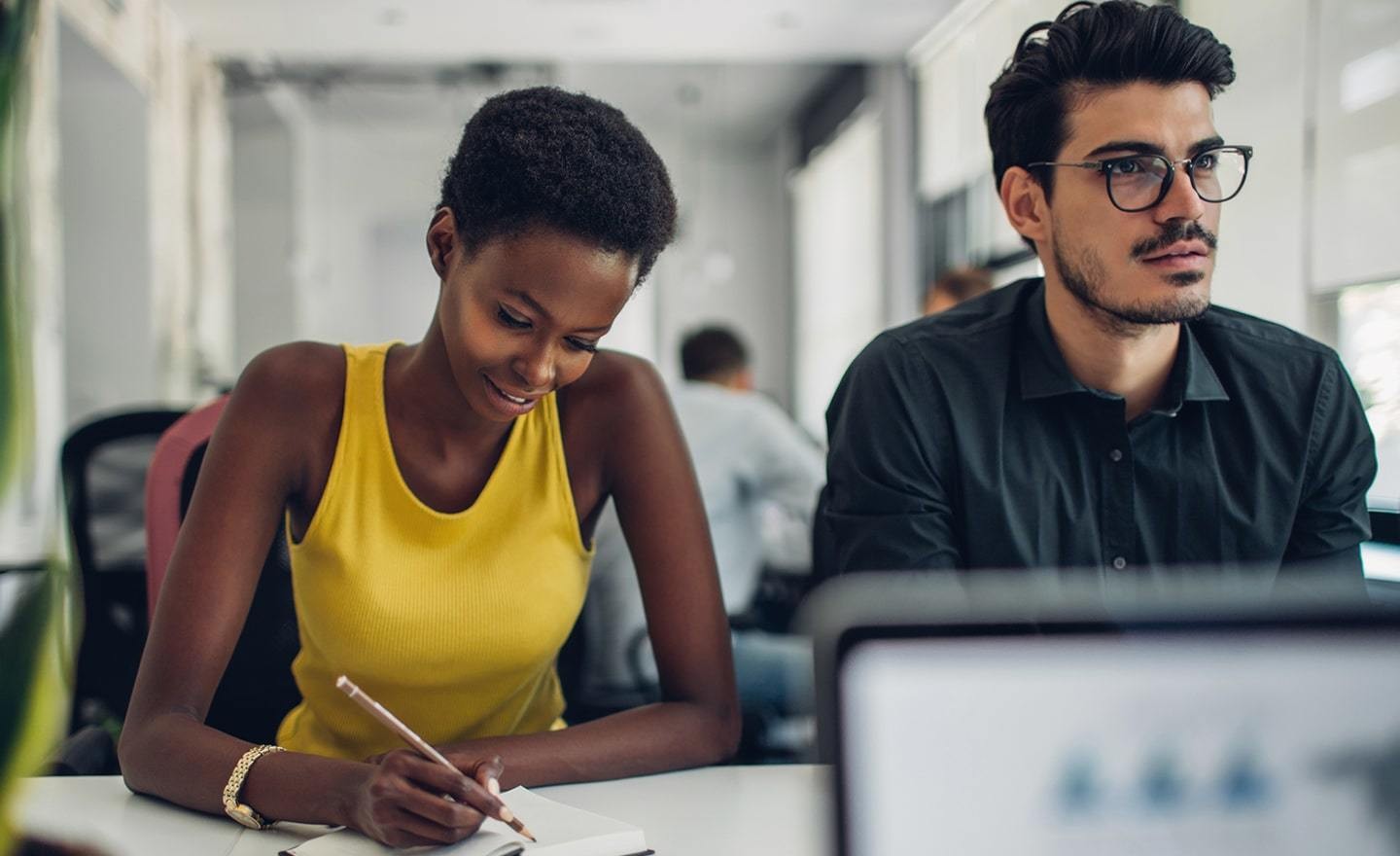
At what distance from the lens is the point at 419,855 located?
2.83ft

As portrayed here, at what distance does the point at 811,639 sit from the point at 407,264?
10229 mm

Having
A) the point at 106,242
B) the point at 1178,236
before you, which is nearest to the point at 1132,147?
the point at 1178,236

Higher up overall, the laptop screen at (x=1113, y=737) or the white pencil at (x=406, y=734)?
the laptop screen at (x=1113, y=737)

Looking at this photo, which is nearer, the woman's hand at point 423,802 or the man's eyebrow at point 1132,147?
the woman's hand at point 423,802

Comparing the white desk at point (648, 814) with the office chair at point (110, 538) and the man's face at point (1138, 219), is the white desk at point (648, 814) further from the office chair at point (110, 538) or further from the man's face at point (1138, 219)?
the office chair at point (110, 538)

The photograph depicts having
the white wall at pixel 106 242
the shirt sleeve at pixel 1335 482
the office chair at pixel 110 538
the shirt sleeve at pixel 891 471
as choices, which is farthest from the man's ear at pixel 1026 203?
the white wall at pixel 106 242

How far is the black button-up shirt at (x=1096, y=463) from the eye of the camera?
138 cm

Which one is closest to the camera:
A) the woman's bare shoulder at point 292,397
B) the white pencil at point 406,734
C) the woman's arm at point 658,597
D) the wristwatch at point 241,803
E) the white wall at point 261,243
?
the white pencil at point 406,734

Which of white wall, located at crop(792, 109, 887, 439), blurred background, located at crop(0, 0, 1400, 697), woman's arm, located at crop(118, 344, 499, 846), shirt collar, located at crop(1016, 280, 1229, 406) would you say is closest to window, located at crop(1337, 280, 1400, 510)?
blurred background, located at crop(0, 0, 1400, 697)

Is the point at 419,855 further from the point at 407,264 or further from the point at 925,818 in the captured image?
the point at 407,264

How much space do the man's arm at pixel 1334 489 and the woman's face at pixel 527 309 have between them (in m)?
0.88

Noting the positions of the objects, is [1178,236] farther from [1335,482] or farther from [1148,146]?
[1335,482]

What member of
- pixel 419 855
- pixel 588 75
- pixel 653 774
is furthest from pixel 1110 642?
pixel 588 75

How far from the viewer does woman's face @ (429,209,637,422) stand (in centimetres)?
117
